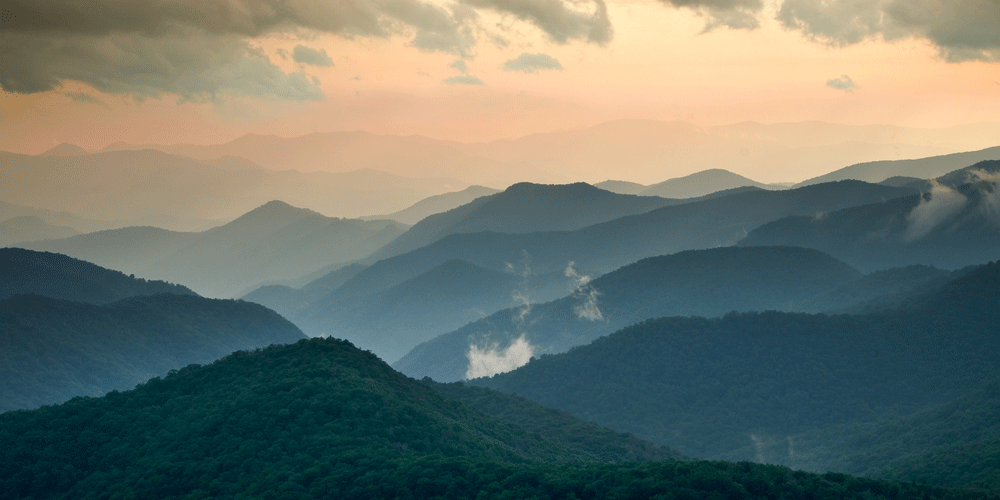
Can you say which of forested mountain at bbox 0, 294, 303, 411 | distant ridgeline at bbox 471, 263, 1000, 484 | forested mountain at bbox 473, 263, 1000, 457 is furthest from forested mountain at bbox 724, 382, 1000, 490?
forested mountain at bbox 0, 294, 303, 411

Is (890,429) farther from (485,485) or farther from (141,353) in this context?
(141,353)

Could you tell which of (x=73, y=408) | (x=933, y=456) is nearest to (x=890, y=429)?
(x=933, y=456)

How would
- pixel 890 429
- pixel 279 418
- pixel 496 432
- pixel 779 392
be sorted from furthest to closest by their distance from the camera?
1. pixel 779 392
2. pixel 890 429
3. pixel 496 432
4. pixel 279 418

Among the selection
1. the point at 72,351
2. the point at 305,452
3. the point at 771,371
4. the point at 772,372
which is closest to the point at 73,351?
the point at 72,351

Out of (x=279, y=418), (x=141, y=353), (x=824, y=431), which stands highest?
(x=141, y=353)

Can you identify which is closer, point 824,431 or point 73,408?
point 73,408

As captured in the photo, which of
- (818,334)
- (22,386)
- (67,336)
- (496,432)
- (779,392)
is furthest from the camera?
(67,336)

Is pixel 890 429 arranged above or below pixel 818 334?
below
